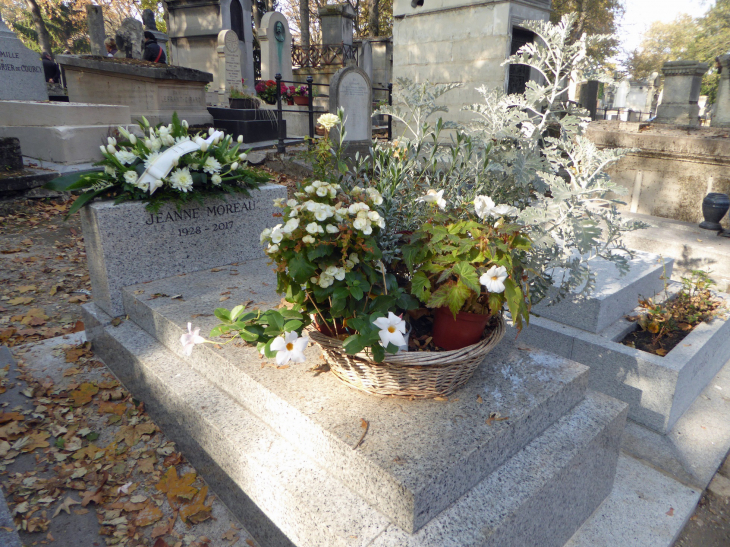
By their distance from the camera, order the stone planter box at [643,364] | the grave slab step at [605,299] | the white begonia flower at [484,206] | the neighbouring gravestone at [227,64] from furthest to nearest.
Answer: the neighbouring gravestone at [227,64] < the grave slab step at [605,299] < the stone planter box at [643,364] < the white begonia flower at [484,206]

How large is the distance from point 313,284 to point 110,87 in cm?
963

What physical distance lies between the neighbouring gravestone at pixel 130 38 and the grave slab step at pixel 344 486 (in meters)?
13.6

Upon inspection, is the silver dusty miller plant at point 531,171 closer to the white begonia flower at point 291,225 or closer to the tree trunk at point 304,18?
the white begonia flower at point 291,225

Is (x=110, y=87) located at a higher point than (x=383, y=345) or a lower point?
higher

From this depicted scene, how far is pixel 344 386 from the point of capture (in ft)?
6.73

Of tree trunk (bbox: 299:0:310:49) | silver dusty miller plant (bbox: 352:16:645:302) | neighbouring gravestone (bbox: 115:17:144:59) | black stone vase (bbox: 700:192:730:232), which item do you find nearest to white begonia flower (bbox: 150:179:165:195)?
silver dusty miller plant (bbox: 352:16:645:302)

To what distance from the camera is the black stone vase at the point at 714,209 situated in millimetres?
5164

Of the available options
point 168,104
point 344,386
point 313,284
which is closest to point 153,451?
point 344,386

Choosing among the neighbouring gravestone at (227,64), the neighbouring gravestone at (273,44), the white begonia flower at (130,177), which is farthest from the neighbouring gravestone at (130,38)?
the white begonia flower at (130,177)

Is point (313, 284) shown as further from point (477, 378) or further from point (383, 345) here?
point (477, 378)

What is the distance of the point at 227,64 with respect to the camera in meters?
13.0

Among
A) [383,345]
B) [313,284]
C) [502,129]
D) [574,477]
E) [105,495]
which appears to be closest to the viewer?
[383,345]

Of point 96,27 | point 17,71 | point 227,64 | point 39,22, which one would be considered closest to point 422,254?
point 17,71

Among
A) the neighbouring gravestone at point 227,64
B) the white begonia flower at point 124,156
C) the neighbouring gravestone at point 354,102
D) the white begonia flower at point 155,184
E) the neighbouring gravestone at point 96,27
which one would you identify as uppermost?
the neighbouring gravestone at point 96,27
